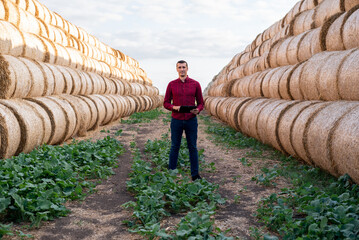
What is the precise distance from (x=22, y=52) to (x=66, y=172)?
5008mm

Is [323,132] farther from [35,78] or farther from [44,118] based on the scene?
[35,78]

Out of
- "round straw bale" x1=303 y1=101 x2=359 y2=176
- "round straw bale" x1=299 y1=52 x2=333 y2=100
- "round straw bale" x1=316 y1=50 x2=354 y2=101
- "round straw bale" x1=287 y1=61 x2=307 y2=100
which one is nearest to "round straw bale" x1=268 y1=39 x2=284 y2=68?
"round straw bale" x1=287 y1=61 x2=307 y2=100

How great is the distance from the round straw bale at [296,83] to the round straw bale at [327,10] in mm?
1544

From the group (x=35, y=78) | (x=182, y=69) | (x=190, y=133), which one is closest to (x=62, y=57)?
(x=35, y=78)

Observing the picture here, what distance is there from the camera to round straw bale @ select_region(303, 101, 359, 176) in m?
5.88

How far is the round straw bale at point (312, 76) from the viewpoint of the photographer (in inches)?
295

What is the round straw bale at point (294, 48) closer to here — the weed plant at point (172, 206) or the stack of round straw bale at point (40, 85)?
the weed plant at point (172, 206)

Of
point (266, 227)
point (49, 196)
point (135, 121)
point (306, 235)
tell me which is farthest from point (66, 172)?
point (135, 121)

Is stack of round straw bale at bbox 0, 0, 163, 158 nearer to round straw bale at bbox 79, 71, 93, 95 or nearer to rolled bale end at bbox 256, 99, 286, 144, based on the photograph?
round straw bale at bbox 79, 71, 93, 95

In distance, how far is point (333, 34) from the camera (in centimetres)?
786

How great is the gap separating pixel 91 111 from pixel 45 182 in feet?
25.5

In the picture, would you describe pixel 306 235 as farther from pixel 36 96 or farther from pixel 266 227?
pixel 36 96

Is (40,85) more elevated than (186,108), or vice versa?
(40,85)

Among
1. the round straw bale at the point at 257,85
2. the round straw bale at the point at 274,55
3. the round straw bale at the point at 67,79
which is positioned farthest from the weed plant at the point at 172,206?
the round straw bale at the point at 274,55
